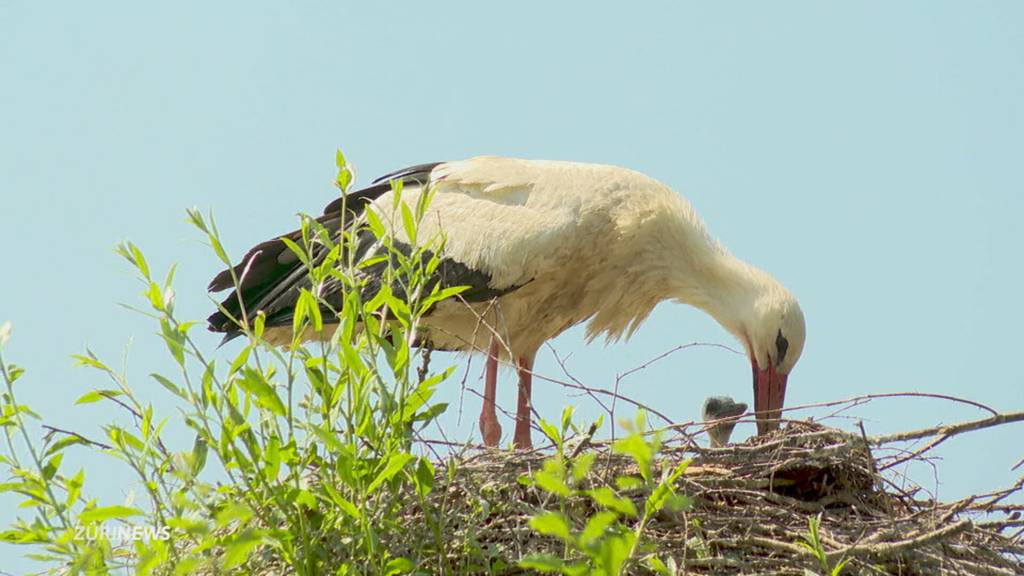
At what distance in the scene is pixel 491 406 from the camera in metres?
7.34

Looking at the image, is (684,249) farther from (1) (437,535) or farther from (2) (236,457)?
(2) (236,457)

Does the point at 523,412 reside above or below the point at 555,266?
below

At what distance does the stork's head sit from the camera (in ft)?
22.1

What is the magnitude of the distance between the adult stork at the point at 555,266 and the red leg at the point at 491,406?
10 millimetres

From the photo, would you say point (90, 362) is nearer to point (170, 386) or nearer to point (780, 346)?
point (170, 386)

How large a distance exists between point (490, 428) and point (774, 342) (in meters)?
1.52

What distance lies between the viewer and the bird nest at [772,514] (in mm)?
4414

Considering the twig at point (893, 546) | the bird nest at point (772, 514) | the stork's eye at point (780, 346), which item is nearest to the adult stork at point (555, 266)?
the stork's eye at point (780, 346)

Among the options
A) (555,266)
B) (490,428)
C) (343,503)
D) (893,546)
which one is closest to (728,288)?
(555,266)

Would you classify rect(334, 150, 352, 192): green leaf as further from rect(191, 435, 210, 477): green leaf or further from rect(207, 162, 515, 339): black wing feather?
rect(207, 162, 515, 339): black wing feather

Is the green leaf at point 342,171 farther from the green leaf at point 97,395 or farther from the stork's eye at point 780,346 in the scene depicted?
the stork's eye at point 780,346

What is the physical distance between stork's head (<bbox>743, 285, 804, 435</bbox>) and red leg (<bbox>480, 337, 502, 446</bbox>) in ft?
4.08

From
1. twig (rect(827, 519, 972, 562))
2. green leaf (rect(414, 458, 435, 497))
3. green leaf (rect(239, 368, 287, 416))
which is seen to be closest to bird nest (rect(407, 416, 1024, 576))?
twig (rect(827, 519, 972, 562))

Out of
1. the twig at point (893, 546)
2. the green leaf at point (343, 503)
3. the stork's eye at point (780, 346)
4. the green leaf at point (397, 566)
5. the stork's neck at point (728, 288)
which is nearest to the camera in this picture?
the green leaf at point (343, 503)
